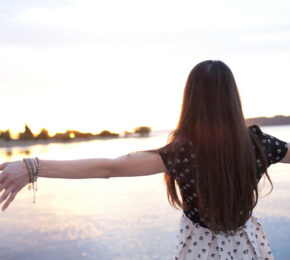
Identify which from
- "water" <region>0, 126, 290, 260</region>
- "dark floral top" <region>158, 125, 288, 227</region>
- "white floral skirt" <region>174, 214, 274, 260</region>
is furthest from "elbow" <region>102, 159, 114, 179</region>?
"water" <region>0, 126, 290, 260</region>

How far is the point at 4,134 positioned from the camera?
39.0 meters

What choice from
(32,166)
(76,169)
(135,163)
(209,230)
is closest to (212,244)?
(209,230)

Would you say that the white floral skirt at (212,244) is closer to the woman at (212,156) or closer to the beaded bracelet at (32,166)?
the woman at (212,156)

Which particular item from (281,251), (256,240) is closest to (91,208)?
(281,251)

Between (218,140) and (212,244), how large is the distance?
50cm

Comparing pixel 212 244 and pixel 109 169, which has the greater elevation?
pixel 109 169

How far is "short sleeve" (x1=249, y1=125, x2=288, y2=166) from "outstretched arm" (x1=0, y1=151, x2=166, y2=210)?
1.55 feet

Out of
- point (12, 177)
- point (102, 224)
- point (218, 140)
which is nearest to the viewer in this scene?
point (12, 177)

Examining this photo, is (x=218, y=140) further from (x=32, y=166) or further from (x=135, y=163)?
(x=32, y=166)

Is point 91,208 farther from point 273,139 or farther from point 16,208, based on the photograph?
point 273,139

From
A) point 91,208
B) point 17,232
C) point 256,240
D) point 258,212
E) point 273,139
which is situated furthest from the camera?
point 91,208

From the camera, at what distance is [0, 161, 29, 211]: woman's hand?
67.3 inches

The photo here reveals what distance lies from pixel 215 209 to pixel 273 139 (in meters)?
0.38

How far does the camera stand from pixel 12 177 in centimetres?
172
